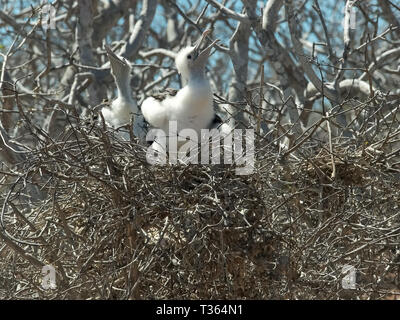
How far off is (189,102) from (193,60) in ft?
1.23

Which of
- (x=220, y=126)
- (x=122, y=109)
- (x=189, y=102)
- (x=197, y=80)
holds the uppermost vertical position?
(x=122, y=109)

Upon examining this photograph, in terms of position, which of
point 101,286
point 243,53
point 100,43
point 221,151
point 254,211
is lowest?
point 101,286

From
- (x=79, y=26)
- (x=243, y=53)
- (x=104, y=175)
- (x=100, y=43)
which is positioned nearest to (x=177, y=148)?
(x=104, y=175)

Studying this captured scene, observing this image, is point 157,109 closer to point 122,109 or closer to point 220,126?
point 220,126

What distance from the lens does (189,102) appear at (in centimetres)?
603

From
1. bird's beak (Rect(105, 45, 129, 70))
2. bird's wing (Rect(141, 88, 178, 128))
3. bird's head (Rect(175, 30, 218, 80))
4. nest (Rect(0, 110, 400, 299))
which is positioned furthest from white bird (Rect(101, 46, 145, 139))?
nest (Rect(0, 110, 400, 299))

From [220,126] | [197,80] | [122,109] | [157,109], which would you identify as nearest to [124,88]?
[122,109]

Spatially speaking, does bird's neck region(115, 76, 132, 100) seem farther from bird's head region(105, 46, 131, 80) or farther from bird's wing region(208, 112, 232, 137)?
bird's wing region(208, 112, 232, 137)

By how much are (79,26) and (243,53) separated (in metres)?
1.85

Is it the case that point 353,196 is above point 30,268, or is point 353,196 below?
above

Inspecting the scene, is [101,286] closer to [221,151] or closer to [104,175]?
[104,175]

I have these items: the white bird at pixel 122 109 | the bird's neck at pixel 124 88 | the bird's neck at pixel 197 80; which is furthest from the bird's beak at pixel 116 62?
the bird's neck at pixel 197 80

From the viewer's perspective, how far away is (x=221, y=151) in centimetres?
561

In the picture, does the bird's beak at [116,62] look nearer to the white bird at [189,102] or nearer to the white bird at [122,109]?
the white bird at [122,109]
